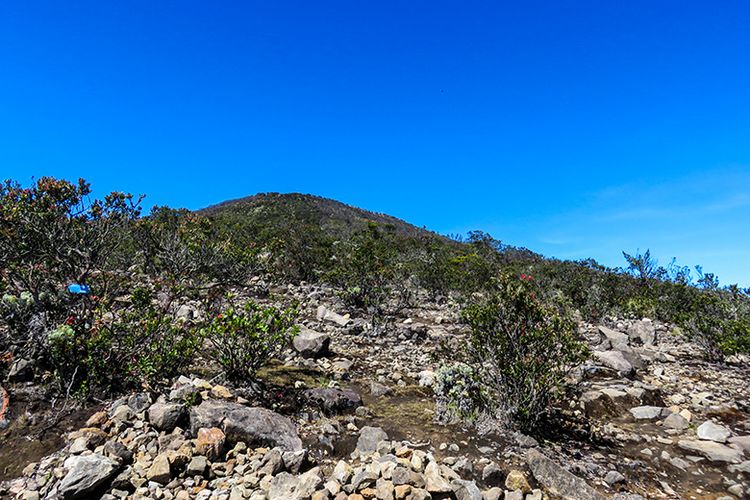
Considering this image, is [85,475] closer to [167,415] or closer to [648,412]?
[167,415]

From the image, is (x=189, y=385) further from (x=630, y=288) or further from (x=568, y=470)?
(x=630, y=288)

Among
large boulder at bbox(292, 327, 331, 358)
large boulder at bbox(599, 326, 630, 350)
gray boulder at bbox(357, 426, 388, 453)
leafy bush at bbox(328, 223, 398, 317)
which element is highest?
leafy bush at bbox(328, 223, 398, 317)

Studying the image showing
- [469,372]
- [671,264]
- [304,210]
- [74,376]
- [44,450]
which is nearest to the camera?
[44,450]

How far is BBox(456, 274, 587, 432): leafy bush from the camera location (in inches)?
225

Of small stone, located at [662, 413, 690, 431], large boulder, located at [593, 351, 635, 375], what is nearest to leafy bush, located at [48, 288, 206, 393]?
small stone, located at [662, 413, 690, 431]

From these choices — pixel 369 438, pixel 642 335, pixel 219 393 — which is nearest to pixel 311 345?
pixel 219 393

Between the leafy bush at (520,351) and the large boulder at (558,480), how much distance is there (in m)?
0.91

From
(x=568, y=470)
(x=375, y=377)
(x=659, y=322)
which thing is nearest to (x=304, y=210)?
(x=659, y=322)

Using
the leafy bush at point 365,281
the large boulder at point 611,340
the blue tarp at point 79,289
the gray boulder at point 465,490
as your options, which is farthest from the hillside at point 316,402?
the leafy bush at point 365,281

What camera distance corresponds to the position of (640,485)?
463cm

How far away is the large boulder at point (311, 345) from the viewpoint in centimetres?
949

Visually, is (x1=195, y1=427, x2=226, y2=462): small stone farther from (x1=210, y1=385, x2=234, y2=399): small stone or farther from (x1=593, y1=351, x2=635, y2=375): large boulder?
(x1=593, y1=351, x2=635, y2=375): large boulder

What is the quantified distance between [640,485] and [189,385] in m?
6.00

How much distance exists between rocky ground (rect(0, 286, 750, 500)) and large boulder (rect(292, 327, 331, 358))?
1.05 m
